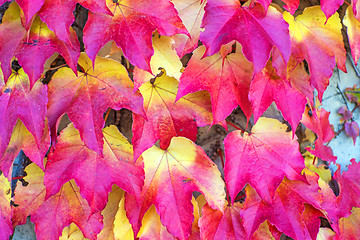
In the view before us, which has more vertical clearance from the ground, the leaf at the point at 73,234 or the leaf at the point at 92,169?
the leaf at the point at 92,169

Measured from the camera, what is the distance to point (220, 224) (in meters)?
0.79

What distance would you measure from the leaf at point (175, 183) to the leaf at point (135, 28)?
265 mm

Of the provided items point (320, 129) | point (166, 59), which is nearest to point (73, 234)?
point (166, 59)

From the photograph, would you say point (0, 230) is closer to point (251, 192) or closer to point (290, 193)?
point (251, 192)

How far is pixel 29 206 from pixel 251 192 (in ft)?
2.03

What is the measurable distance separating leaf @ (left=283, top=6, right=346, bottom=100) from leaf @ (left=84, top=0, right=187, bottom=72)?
0.33m

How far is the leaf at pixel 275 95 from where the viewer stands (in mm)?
698

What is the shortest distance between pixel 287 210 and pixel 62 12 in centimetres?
74

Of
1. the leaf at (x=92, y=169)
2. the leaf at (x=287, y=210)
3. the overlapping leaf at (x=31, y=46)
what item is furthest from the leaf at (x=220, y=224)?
the overlapping leaf at (x=31, y=46)

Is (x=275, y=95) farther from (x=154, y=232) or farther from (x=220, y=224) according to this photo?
(x=154, y=232)

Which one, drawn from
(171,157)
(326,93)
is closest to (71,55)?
(171,157)

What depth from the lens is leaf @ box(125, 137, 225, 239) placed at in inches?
27.8

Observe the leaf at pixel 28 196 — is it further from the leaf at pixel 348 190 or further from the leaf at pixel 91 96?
the leaf at pixel 348 190

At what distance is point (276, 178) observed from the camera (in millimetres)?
717
